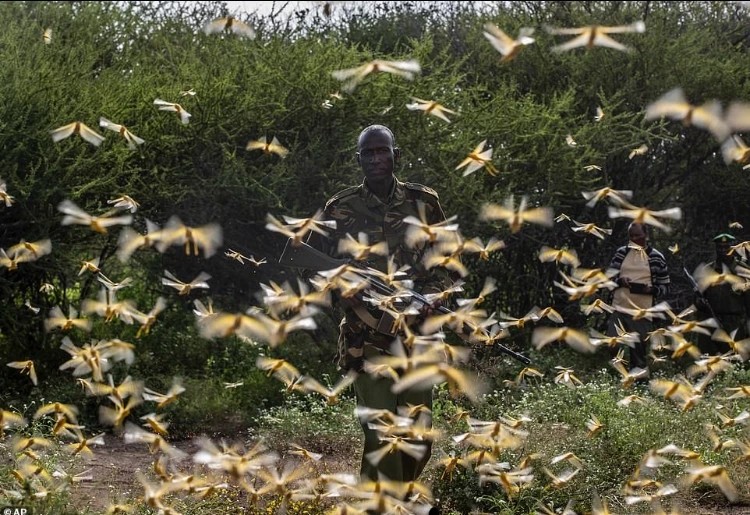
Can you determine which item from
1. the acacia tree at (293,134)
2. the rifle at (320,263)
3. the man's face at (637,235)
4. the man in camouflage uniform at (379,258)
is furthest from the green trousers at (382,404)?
the man's face at (637,235)

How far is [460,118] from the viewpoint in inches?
389

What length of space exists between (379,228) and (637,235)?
5.02 m

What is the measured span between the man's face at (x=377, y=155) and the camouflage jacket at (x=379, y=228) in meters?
0.12

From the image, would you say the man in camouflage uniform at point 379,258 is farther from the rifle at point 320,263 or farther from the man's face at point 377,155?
the rifle at point 320,263

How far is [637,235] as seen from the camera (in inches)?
353

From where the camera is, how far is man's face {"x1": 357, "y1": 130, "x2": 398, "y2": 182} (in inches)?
177

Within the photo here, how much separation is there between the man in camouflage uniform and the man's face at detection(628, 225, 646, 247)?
15.2 ft

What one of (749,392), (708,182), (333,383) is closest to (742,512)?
(749,392)

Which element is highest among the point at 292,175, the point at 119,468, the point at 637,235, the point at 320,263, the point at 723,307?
the point at 320,263

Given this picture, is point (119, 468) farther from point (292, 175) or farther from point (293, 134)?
point (293, 134)

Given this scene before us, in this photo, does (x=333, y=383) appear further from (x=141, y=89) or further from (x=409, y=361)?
(x=409, y=361)

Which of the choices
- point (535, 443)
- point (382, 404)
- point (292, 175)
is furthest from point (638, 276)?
point (382, 404)

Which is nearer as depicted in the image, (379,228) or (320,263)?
(320,263)

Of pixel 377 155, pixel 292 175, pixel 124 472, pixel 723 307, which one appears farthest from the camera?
pixel 723 307
